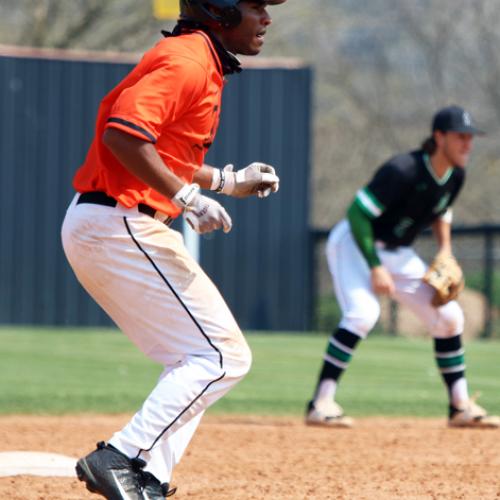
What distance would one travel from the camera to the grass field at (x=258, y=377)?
28.8ft

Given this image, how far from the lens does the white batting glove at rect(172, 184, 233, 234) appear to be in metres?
4.15

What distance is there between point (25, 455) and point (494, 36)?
72.3ft

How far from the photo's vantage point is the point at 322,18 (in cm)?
2666

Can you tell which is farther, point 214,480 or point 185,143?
point 214,480

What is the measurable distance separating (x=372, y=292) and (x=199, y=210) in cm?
357

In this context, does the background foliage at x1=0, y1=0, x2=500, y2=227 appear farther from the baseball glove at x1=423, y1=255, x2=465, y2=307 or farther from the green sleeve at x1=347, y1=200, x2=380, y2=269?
the baseball glove at x1=423, y1=255, x2=465, y2=307

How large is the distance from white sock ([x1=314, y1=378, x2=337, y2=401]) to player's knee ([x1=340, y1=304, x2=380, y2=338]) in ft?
1.10

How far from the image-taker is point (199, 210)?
4156 mm

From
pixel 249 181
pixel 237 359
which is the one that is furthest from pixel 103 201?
pixel 237 359

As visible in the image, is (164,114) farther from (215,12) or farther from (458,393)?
(458,393)

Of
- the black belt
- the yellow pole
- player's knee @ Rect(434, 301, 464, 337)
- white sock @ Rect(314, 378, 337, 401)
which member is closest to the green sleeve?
player's knee @ Rect(434, 301, 464, 337)

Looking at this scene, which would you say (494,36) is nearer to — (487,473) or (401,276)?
(401,276)

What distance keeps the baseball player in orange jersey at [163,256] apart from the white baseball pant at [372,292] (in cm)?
307

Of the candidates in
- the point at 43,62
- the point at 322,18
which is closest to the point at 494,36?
the point at 322,18
